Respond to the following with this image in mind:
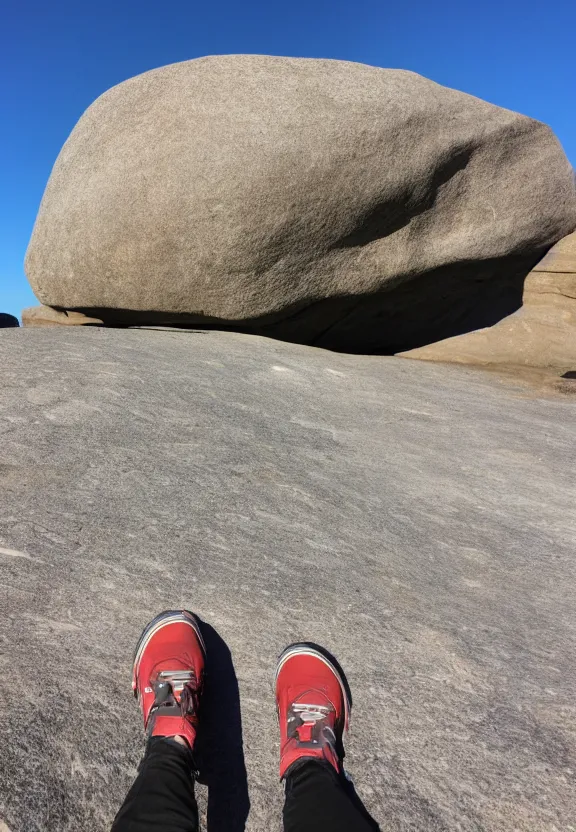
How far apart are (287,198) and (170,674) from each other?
350cm

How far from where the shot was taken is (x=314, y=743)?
117 cm

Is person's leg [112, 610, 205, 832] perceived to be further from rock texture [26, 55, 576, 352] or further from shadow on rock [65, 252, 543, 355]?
shadow on rock [65, 252, 543, 355]

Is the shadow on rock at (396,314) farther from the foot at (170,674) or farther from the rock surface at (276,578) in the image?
the foot at (170,674)

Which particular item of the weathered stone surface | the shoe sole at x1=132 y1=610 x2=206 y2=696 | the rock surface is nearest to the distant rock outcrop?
the weathered stone surface

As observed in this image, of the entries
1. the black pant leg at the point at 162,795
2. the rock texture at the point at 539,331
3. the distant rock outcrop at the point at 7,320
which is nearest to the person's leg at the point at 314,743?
the black pant leg at the point at 162,795

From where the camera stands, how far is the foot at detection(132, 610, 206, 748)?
1.18 m

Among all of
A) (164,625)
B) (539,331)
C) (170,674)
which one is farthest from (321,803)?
(539,331)

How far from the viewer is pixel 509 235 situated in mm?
4812

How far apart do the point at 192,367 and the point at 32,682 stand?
2250 mm

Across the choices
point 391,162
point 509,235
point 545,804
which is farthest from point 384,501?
point 509,235

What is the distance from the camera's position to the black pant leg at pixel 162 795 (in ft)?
3.23

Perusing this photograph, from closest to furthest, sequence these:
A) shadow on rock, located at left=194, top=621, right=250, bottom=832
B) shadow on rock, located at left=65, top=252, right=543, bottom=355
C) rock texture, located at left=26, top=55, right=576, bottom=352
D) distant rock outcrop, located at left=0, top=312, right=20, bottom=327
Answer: shadow on rock, located at left=194, top=621, right=250, bottom=832
rock texture, located at left=26, top=55, right=576, bottom=352
shadow on rock, located at left=65, top=252, right=543, bottom=355
distant rock outcrop, located at left=0, top=312, right=20, bottom=327

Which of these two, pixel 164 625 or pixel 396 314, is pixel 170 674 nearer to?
pixel 164 625

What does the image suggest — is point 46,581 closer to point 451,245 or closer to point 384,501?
point 384,501
